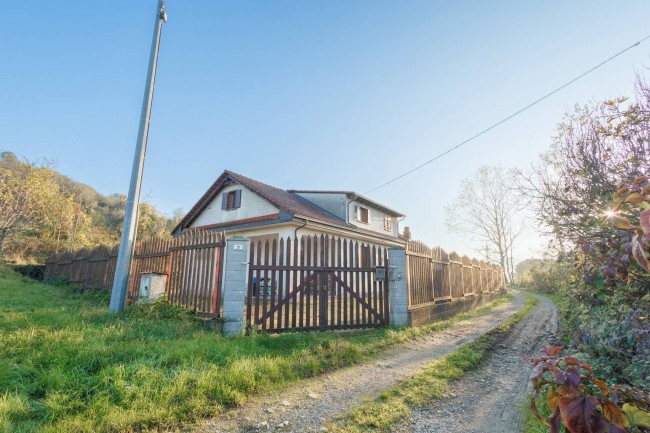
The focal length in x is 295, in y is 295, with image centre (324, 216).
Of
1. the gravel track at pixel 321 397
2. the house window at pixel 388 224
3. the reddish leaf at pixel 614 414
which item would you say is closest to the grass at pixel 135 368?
the gravel track at pixel 321 397

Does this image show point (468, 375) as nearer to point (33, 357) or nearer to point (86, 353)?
point (86, 353)

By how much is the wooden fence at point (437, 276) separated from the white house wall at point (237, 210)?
291 inches

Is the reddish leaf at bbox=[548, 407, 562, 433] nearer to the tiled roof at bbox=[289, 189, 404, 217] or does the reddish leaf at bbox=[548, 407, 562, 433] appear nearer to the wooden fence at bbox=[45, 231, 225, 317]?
the wooden fence at bbox=[45, 231, 225, 317]

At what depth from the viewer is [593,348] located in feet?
11.8

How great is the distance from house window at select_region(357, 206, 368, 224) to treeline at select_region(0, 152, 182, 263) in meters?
17.5

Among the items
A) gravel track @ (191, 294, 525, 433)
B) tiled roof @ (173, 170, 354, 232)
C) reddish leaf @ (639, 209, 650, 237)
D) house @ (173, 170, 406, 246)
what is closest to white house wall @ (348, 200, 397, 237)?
house @ (173, 170, 406, 246)

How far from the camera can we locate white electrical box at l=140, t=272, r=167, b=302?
271 inches

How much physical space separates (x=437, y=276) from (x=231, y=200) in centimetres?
1192

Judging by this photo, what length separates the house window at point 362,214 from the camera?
1922 centimetres

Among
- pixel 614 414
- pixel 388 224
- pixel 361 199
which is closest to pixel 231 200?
pixel 361 199

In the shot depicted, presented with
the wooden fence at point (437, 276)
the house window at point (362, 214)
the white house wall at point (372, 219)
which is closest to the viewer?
the wooden fence at point (437, 276)

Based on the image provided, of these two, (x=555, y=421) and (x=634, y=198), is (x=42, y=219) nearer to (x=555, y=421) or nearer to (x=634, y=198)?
(x=555, y=421)

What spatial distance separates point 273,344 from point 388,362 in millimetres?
1944

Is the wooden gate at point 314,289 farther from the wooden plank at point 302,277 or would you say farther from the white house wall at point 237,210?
the white house wall at point 237,210
